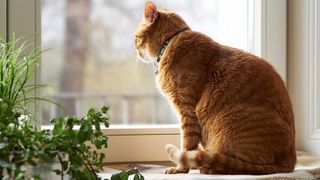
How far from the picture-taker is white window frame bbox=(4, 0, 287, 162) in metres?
1.75

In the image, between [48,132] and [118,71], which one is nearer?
[48,132]

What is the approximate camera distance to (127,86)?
6.30 feet

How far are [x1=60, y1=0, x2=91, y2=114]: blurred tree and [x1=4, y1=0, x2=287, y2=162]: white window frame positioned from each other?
21 centimetres

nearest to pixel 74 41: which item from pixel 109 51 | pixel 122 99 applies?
pixel 109 51

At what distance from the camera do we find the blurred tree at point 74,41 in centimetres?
181

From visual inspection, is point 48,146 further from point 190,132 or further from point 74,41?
point 74,41

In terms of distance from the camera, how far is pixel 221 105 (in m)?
1.45

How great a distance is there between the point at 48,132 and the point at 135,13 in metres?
0.97

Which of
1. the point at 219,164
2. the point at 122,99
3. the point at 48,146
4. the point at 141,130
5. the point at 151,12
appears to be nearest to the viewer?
the point at 48,146

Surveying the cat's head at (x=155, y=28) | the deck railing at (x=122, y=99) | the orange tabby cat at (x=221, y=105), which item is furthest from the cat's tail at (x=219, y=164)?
the deck railing at (x=122, y=99)

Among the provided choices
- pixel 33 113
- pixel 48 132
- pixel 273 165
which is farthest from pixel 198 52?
pixel 48 132

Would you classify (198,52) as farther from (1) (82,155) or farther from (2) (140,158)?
(1) (82,155)

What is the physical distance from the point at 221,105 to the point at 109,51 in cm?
54

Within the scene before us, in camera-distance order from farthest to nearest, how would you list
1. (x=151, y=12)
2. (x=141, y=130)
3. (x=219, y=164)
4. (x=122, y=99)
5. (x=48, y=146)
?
(x=122, y=99) < (x=141, y=130) < (x=151, y=12) < (x=219, y=164) < (x=48, y=146)
